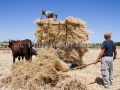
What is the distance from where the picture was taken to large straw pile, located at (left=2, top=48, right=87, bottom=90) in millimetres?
Result: 6858

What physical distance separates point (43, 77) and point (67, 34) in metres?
4.45

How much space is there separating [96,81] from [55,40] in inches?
155

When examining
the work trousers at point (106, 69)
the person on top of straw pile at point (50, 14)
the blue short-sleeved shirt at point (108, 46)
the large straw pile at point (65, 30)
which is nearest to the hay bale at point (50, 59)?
the work trousers at point (106, 69)

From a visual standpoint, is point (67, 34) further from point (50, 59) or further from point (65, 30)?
point (50, 59)

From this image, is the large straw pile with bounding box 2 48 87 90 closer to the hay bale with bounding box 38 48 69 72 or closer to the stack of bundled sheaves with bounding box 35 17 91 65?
the hay bale with bounding box 38 48 69 72

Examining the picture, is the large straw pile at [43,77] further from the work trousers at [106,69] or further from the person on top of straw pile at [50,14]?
the person on top of straw pile at [50,14]

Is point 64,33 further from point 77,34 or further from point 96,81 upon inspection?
point 96,81

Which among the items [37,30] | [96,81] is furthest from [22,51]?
[96,81]

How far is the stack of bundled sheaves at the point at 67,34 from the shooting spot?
36.7 feet

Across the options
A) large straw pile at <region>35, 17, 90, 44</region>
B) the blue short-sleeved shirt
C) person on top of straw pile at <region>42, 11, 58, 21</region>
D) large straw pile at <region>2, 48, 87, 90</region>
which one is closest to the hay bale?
large straw pile at <region>2, 48, 87, 90</region>

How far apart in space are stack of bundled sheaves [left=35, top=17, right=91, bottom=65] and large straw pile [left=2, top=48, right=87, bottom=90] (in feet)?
10.9

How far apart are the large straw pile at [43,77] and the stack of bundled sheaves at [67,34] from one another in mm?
3329

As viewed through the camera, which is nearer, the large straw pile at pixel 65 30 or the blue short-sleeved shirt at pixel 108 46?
the blue short-sleeved shirt at pixel 108 46

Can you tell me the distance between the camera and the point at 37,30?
11.6m
